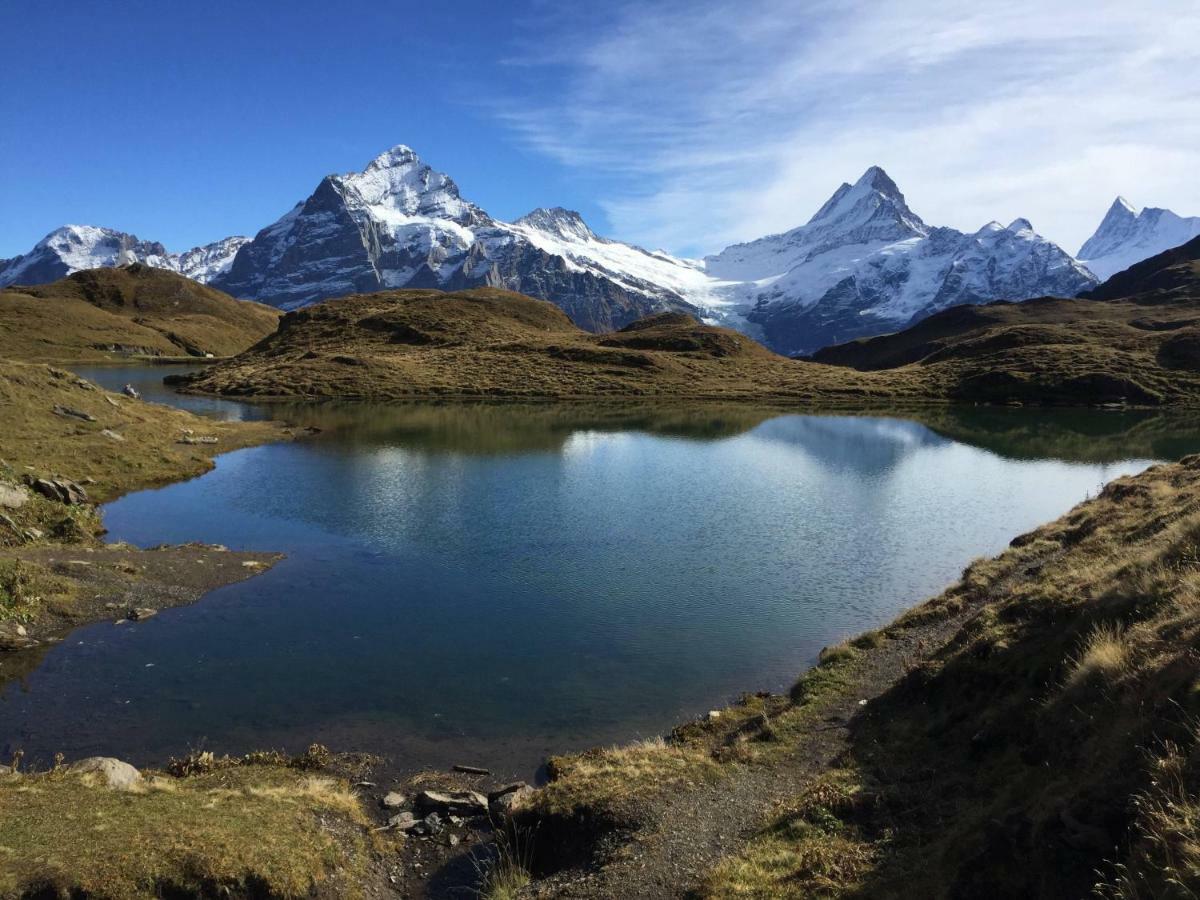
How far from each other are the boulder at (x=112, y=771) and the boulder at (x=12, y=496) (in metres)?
25.8

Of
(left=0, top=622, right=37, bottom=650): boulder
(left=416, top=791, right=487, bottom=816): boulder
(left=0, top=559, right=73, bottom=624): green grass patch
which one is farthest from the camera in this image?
(left=0, top=559, right=73, bottom=624): green grass patch

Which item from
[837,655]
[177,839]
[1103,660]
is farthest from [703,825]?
[837,655]

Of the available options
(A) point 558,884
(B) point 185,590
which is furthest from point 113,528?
(A) point 558,884

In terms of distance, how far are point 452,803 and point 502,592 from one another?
682 inches

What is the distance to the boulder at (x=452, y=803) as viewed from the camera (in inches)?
715

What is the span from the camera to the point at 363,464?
70562mm

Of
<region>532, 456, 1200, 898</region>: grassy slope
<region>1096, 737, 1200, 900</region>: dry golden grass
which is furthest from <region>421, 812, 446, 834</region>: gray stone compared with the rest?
<region>1096, 737, 1200, 900</region>: dry golden grass

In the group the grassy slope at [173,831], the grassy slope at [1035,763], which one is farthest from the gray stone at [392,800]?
the grassy slope at [1035,763]

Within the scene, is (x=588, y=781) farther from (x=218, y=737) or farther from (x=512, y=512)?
(x=512, y=512)

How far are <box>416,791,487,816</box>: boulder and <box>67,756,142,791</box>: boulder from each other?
6.89 meters

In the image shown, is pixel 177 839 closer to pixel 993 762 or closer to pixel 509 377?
pixel 993 762

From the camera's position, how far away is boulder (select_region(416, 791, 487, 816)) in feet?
59.6

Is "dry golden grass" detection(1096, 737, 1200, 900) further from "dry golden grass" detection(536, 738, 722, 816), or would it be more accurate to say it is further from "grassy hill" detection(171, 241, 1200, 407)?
"grassy hill" detection(171, 241, 1200, 407)

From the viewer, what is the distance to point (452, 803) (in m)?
18.3
